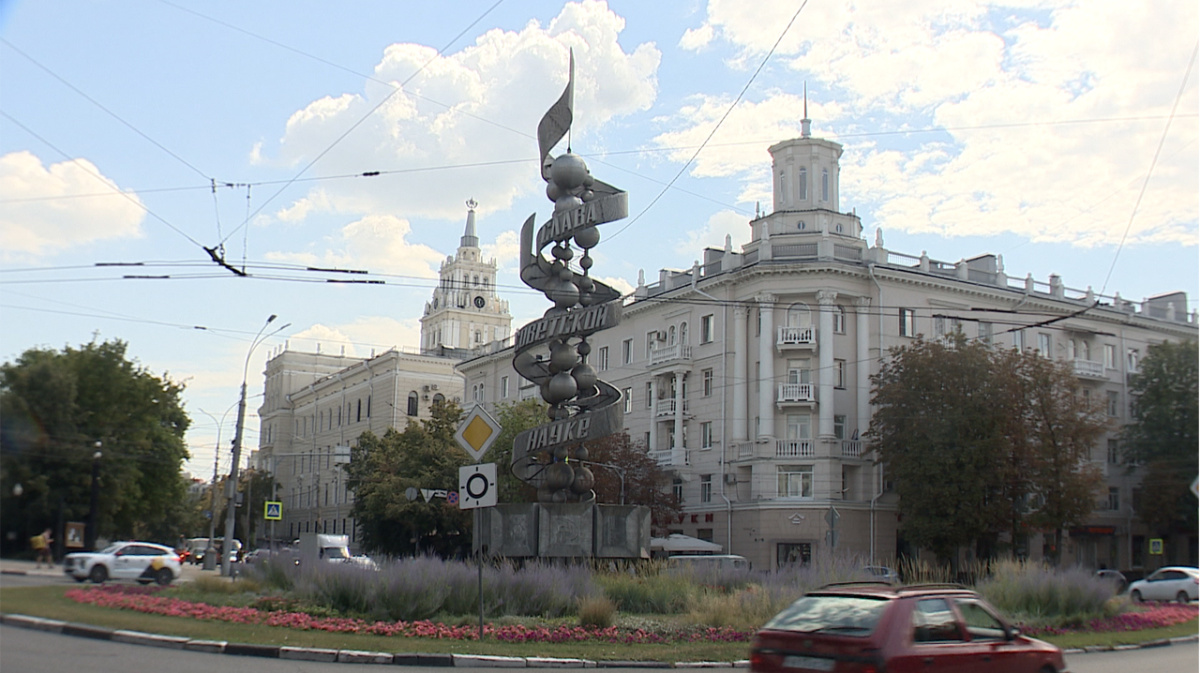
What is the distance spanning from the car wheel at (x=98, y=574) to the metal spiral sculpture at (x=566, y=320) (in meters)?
15.0

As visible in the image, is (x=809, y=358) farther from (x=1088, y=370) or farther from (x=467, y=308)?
(x=467, y=308)

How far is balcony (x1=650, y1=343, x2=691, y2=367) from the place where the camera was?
56938 mm

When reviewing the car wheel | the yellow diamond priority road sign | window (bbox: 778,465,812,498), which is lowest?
the car wheel

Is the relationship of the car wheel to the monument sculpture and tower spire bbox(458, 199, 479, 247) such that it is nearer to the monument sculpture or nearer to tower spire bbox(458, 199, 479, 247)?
the monument sculpture

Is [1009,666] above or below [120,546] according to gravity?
below

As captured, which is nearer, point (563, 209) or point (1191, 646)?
point (1191, 646)

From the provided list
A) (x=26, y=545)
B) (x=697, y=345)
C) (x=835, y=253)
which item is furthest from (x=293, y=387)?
(x=26, y=545)

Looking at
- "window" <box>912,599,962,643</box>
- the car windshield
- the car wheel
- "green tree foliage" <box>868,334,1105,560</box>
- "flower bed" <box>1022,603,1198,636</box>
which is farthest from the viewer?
"green tree foliage" <box>868,334,1105,560</box>

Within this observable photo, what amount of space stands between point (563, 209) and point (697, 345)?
2991 cm

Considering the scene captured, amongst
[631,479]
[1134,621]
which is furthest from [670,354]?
[1134,621]

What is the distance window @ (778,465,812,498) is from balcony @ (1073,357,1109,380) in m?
17.2

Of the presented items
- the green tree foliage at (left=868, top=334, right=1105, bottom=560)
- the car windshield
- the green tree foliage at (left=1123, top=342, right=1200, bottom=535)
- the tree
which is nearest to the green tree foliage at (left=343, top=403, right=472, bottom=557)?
the tree

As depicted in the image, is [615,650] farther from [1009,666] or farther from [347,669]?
[1009,666]

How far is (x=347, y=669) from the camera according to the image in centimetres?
1416
